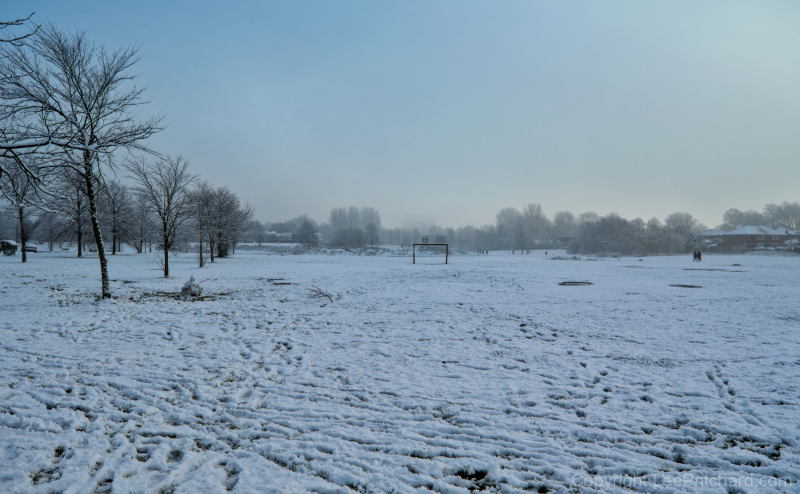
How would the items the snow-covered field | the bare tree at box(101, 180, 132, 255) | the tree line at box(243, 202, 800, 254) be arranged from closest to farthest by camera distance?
the snow-covered field → the bare tree at box(101, 180, 132, 255) → the tree line at box(243, 202, 800, 254)

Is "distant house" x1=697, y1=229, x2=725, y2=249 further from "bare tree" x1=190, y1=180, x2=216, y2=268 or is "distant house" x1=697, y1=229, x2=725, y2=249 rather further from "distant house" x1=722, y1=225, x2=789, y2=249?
"bare tree" x1=190, y1=180, x2=216, y2=268

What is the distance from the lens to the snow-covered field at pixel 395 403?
291 centimetres

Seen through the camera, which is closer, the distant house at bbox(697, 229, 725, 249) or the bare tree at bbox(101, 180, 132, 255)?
the bare tree at bbox(101, 180, 132, 255)

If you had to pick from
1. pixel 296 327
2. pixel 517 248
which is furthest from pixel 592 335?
pixel 517 248

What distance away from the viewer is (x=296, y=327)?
7.96 meters

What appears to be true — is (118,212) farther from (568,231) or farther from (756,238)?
(568,231)

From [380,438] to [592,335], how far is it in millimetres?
5891

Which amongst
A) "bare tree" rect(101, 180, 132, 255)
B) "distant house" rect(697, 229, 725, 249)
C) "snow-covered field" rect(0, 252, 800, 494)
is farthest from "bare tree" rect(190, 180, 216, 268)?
"distant house" rect(697, 229, 725, 249)

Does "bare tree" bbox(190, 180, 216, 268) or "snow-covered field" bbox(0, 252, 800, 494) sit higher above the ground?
"bare tree" bbox(190, 180, 216, 268)

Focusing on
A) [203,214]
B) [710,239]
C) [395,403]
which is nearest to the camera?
[395,403]

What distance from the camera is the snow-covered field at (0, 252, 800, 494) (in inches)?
115

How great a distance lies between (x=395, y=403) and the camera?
424 centimetres

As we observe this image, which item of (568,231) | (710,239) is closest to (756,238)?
(710,239)

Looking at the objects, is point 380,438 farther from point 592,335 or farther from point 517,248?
point 517,248
